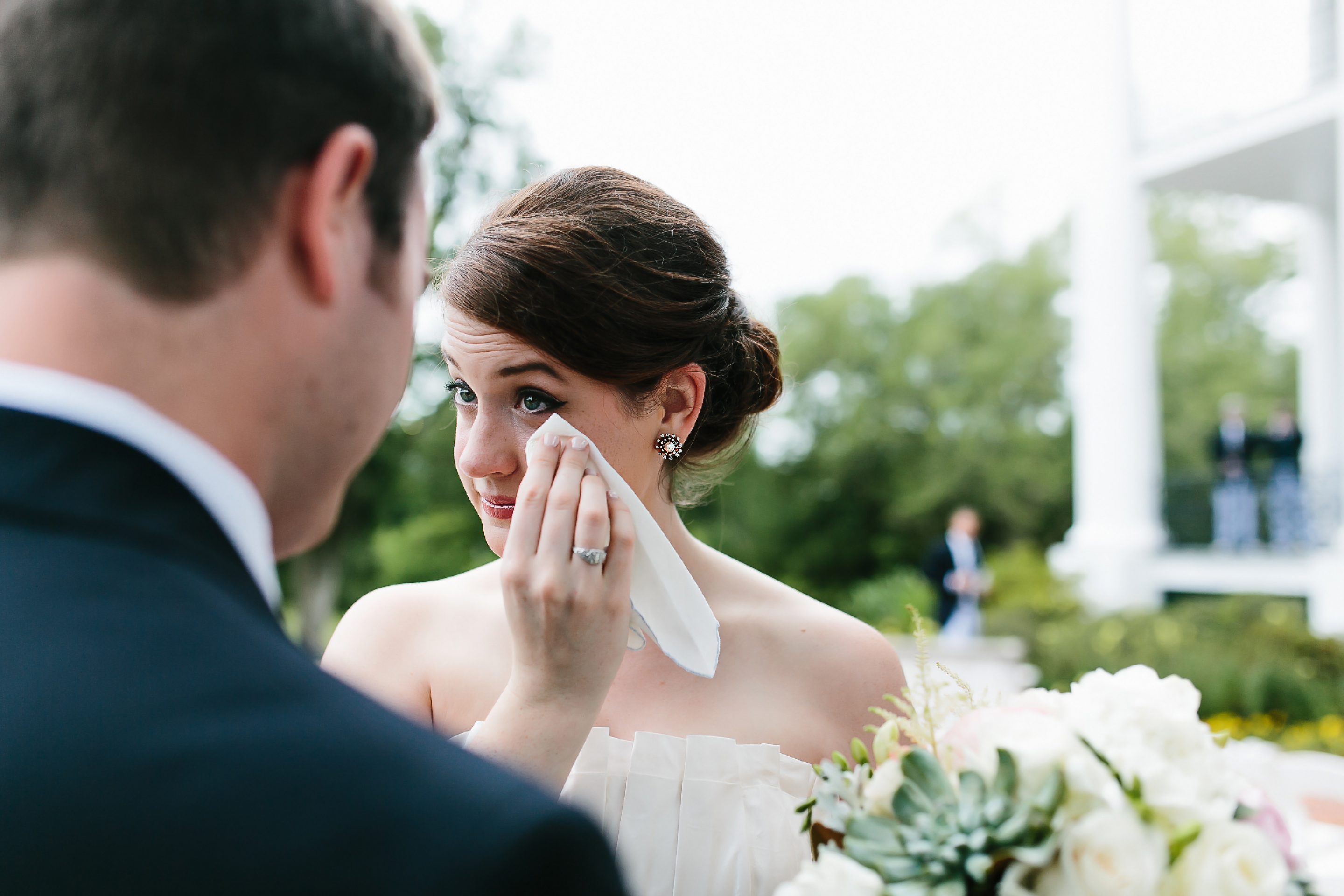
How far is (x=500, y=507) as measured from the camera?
2.29 m

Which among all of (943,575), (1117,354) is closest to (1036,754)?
(943,575)

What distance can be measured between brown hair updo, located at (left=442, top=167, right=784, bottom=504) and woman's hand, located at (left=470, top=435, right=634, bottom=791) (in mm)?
508

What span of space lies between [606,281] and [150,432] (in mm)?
1433

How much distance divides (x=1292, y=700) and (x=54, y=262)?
9.56 m

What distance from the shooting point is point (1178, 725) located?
56.4 inches

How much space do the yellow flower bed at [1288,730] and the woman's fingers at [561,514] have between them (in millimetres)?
7016

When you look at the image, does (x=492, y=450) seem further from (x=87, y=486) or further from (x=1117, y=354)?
(x=1117, y=354)

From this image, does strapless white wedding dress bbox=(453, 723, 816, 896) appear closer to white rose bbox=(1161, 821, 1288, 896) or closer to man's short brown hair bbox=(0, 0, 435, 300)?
white rose bbox=(1161, 821, 1288, 896)

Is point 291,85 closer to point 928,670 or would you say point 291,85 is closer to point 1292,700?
point 928,670

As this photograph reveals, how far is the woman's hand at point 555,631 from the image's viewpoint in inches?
71.4

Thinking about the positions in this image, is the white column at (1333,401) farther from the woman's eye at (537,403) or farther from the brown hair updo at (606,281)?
the woman's eye at (537,403)

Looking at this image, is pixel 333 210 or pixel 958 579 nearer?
pixel 333 210

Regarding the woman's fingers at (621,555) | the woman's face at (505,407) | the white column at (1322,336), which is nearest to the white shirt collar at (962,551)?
the white column at (1322,336)

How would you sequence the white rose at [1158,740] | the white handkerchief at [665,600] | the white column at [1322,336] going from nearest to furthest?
the white rose at [1158,740], the white handkerchief at [665,600], the white column at [1322,336]
